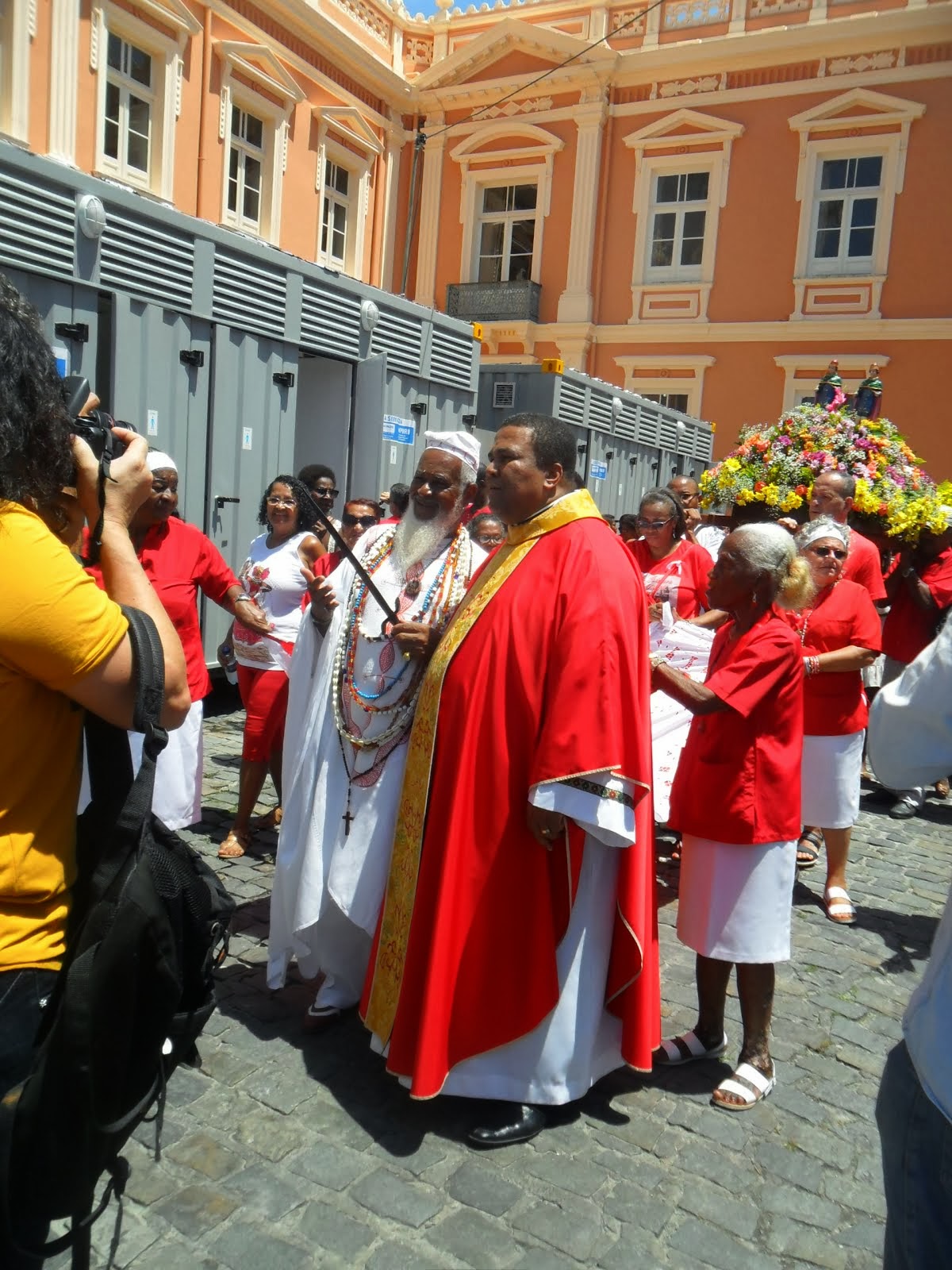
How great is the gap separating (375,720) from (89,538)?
6.01 ft

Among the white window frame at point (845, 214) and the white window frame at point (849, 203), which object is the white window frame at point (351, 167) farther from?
the white window frame at point (845, 214)

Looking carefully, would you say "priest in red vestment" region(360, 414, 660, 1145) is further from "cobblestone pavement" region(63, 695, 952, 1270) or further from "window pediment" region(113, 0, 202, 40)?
"window pediment" region(113, 0, 202, 40)

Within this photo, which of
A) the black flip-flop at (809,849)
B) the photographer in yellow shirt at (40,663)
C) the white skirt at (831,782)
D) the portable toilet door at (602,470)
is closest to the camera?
the photographer in yellow shirt at (40,663)

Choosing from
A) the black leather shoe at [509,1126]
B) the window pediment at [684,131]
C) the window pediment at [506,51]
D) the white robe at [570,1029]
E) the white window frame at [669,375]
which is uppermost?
the window pediment at [506,51]

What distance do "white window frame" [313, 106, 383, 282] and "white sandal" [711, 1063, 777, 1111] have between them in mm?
16563

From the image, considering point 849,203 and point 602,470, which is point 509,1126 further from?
point 849,203

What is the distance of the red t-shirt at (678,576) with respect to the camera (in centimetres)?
589

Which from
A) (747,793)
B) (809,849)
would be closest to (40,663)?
(747,793)

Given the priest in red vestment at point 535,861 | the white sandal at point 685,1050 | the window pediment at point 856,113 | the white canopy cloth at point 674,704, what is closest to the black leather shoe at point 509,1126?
the priest in red vestment at point 535,861

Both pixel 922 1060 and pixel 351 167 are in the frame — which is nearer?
pixel 922 1060

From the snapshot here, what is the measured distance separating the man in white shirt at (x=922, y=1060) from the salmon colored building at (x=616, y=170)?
1505 cm

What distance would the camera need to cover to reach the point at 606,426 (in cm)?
1196

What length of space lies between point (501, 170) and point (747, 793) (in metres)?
19.6

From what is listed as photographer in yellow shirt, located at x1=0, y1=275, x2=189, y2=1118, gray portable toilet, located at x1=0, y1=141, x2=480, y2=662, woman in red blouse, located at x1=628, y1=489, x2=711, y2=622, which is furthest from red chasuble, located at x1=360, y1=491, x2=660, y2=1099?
gray portable toilet, located at x1=0, y1=141, x2=480, y2=662
